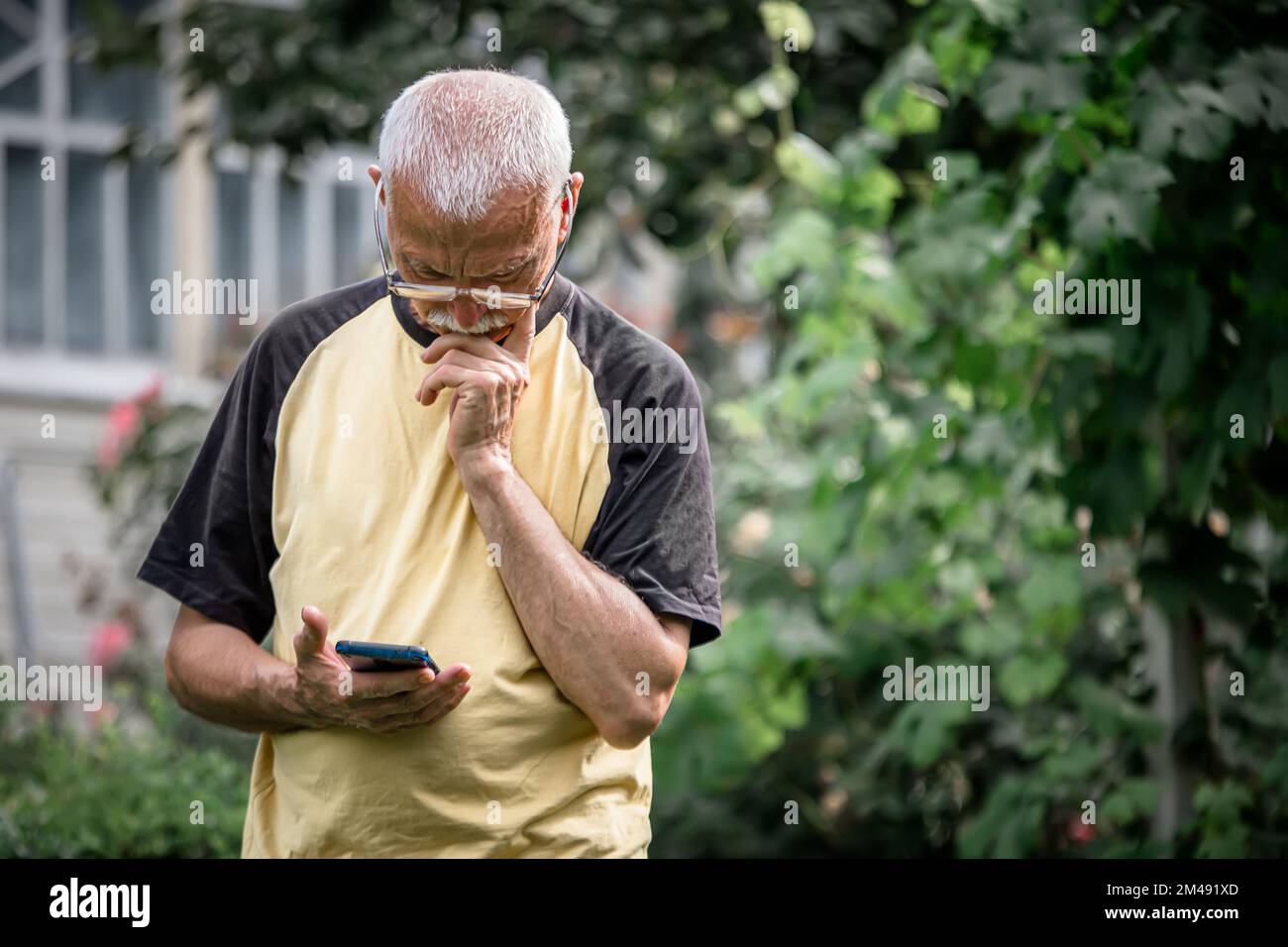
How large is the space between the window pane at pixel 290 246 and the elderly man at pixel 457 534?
25.0 feet

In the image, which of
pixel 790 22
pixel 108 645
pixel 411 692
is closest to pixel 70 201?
pixel 108 645

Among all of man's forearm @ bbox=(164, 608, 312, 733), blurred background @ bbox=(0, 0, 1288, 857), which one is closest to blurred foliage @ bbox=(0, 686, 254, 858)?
blurred background @ bbox=(0, 0, 1288, 857)

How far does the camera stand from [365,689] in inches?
74.9

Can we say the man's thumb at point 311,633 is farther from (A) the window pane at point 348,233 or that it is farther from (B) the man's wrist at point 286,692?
(A) the window pane at point 348,233

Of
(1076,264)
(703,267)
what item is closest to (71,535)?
(703,267)

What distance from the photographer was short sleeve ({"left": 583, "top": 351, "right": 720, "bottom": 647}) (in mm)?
2018

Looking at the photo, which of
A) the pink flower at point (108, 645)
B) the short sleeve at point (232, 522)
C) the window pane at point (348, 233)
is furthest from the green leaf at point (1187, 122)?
the window pane at point (348, 233)

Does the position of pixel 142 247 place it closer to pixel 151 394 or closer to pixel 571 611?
pixel 151 394

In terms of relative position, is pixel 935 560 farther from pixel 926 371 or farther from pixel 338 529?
pixel 338 529

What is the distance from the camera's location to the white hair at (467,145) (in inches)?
74.4

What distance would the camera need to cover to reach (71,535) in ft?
28.3

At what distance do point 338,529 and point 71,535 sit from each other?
712 centimetres

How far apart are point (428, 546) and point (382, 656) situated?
0.20m

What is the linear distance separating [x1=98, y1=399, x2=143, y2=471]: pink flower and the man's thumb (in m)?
4.36
